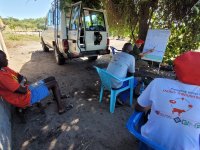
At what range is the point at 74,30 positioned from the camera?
603cm

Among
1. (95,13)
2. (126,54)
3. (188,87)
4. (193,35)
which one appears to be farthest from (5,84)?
(193,35)

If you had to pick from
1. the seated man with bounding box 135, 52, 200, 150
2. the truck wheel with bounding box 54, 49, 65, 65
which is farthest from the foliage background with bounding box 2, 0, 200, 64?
the seated man with bounding box 135, 52, 200, 150

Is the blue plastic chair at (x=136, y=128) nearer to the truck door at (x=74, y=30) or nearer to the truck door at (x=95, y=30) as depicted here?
the truck door at (x=74, y=30)

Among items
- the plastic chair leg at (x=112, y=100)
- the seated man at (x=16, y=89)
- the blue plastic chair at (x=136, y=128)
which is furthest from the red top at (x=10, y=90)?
the blue plastic chair at (x=136, y=128)

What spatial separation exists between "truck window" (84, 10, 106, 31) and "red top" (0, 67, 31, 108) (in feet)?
12.4

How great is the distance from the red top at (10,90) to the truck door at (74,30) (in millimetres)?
3052

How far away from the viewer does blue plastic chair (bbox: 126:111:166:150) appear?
5.33 ft

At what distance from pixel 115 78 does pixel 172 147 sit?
1.99 metres

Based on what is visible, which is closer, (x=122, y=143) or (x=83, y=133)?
(x=122, y=143)

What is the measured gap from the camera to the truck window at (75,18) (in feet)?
19.0

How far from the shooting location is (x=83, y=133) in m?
3.21

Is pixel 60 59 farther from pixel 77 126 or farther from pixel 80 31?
pixel 77 126

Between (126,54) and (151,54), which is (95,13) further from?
(126,54)

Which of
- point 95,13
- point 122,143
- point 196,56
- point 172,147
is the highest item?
point 95,13
